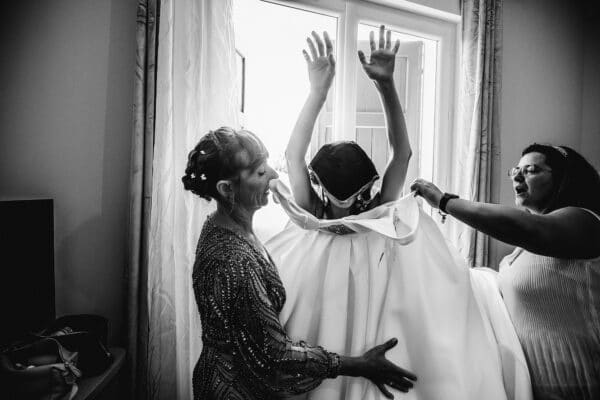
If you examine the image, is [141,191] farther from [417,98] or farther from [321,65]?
[417,98]

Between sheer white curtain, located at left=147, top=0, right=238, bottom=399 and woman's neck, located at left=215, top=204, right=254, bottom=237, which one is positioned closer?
woman's neck, located at left=215, top=204, right=254, bottom=237

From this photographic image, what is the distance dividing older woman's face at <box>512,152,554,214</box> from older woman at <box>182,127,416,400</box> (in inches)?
29.7

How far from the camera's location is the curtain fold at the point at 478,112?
233 centimetres

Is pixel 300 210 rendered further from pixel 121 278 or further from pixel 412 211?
A: pixel 121 278

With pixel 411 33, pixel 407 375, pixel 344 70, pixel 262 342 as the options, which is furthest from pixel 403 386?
pixel 411 33

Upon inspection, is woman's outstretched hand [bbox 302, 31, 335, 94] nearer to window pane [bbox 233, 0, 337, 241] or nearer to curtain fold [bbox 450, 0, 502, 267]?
window pane [bbox 233, 0, 337, 241]

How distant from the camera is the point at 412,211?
106 cm

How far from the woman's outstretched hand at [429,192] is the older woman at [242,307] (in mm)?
478

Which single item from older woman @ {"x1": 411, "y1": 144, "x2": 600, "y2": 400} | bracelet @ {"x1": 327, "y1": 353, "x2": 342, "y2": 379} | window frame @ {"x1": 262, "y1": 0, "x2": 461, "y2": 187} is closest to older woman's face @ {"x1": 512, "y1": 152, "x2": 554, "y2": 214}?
older woman @ {"x1": 411, "y1": 144, "x2": 600, "y2": 400}

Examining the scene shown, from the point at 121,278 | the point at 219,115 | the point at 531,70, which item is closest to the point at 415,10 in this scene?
the point at 531,70

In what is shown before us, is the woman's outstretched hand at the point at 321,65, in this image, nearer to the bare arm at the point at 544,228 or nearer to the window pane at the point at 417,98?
the bare arm at the point at 544,228

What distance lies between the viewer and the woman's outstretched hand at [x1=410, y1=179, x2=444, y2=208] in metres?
1.12

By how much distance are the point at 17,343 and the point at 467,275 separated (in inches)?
55.1

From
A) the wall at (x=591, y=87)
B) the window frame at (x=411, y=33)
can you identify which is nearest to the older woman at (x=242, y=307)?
the window frame at (x=411, y=33)
